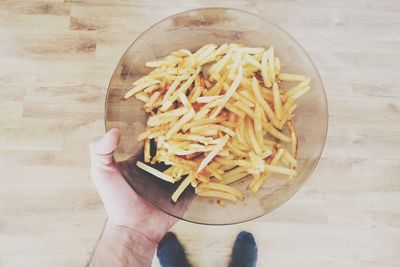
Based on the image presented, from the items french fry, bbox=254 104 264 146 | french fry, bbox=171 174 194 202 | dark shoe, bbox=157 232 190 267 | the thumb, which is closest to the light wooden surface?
dark shoe, bbox=157 232 190 267

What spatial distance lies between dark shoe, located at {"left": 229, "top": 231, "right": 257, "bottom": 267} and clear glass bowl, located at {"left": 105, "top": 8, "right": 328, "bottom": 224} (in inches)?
21.4

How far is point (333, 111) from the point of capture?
161cm

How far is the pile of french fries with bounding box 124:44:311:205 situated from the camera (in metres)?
0.83

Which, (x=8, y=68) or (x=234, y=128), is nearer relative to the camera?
(x=234, y=128)

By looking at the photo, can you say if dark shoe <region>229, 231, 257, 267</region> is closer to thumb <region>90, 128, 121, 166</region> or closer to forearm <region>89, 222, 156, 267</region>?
forearm <region>89, 222, 156, 267</region>

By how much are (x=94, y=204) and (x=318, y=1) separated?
1326 mm

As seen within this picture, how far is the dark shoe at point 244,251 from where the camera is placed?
142cm

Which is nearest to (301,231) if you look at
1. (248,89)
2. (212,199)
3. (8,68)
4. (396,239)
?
(396,239)

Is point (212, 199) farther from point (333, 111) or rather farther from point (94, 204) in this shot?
point (333, 111)

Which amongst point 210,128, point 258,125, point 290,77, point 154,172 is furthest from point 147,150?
point 290,77

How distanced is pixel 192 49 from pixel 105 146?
339mm

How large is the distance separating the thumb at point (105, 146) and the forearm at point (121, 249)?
28 centimetres

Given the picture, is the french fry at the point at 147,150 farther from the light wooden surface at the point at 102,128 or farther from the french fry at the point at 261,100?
the light wooden surface at the point at 102,128

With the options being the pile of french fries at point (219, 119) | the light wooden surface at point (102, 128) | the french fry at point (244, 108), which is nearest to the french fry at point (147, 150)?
the pile of french fries at point (219, 119)
